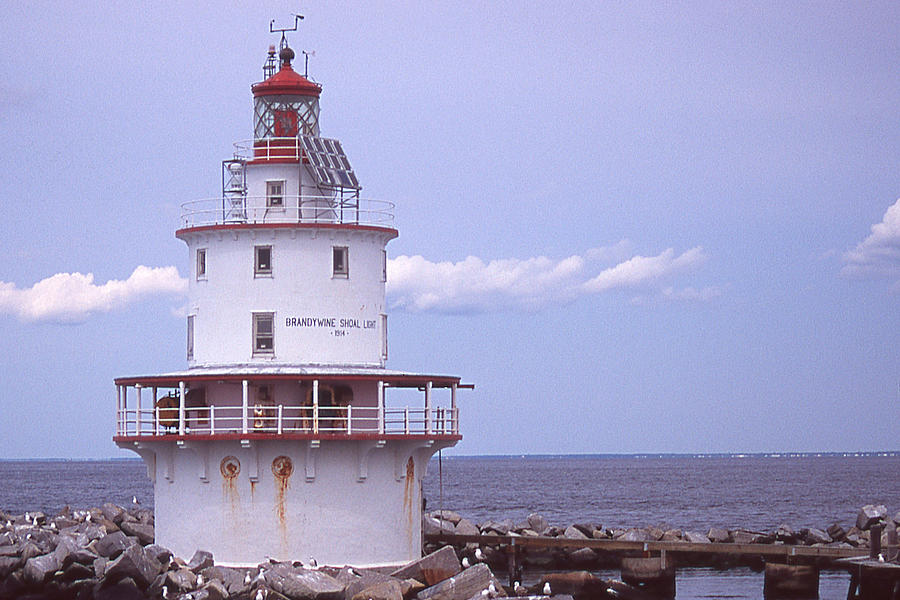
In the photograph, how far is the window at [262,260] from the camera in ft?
123

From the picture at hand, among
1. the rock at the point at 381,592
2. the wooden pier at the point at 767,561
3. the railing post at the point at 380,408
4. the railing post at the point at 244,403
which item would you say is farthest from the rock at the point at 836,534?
the railing post at the point at 244,403

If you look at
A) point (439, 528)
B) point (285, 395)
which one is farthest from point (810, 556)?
point (285, 395)

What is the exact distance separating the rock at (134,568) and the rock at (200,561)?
113cm

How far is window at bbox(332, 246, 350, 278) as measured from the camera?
124 ft

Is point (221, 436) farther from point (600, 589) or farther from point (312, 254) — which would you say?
point (600, 589)

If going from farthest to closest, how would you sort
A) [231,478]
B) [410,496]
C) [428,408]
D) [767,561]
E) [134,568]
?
1. [767,561]
2. [410,496]
3. [428,408]
4. [231,478]
5. [134,568]

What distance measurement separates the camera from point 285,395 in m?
36.7

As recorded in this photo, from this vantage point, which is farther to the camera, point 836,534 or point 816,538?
point 836,534

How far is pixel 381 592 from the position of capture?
3266 centimetres

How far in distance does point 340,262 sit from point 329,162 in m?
2.77

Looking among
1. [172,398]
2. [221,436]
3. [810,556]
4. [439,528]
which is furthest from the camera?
[439,528]

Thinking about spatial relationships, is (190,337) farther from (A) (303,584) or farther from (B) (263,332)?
(A) (303,584)

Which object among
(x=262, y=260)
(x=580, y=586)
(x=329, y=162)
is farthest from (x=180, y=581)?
(x=329, y=162)

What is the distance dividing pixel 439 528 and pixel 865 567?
13407 millimetres
